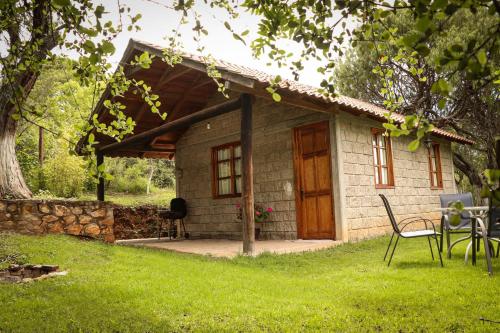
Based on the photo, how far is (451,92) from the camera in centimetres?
1173

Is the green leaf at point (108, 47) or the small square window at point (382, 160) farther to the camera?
the small square window at point (382, 160)

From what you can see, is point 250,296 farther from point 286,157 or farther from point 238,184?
point 238,184

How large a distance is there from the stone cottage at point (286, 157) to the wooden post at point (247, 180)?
0.08 meters

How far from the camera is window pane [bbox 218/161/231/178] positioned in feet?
31.3

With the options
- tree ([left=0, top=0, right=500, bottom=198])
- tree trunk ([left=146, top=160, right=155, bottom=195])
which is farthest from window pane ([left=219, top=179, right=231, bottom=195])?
tree trunk ([left=146, top=160, right=155, bottom=195])

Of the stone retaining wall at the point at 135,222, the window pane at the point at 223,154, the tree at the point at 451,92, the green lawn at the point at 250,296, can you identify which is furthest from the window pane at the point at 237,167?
the tree at the point at 451,92

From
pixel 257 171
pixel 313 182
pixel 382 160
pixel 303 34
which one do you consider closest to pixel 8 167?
pixel 257 171

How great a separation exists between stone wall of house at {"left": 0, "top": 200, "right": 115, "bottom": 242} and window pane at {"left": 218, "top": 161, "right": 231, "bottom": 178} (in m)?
2.99

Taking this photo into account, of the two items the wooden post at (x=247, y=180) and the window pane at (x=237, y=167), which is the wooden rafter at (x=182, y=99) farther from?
the wooden post at (x=247, y=180)

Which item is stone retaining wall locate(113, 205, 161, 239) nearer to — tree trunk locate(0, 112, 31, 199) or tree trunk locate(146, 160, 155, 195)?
tree trunk locate(0, 112, 31, 199)

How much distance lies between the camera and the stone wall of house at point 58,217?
21.6 ft

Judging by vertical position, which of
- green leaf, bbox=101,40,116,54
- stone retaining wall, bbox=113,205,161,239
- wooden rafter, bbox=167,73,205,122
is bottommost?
stone retaining wall, bbox=113,205,161,239

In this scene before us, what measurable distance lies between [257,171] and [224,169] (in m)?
1.26

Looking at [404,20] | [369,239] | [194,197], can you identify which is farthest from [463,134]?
[194,197]
